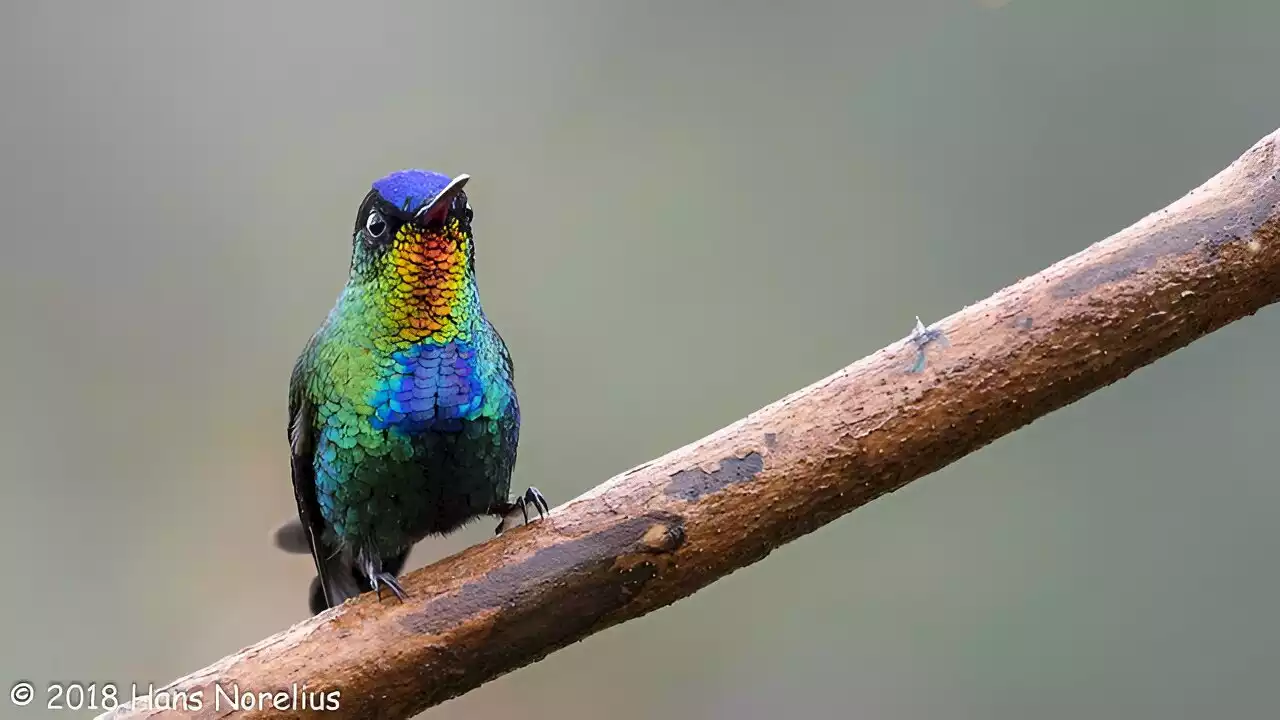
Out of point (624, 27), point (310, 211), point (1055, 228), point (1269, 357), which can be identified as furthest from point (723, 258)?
point (1269, 357)

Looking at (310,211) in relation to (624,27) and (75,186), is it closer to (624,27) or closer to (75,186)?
(75,186)

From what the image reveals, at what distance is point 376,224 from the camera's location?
6.09 feet

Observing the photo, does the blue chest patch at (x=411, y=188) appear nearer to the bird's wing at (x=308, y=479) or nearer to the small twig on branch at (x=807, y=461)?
the bird's wing at (x=308, y=479)

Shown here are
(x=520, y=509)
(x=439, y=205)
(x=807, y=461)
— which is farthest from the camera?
(x=520, y=509)

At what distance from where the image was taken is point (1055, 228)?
3295 millimetres

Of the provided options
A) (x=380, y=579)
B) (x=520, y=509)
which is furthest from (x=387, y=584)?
(x=520, y=509)

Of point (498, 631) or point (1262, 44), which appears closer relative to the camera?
point (498, 631)

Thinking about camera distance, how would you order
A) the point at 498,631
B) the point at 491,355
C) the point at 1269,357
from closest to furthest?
the point at 498,631
the point at 491,355
the point at 1269,357

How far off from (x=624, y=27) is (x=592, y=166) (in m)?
0.42

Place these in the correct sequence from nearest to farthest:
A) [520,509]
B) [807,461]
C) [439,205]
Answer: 1. [807,461]
2. [439,205]
3. [520,509]

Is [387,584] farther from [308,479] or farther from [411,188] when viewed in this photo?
[411,188]

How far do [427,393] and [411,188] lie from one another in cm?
33

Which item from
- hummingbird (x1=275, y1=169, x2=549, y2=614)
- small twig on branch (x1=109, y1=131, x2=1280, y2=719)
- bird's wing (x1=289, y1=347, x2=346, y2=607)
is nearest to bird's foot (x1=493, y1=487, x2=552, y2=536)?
hummingbird (x1=275, y1=169, x2=549, y2=614)

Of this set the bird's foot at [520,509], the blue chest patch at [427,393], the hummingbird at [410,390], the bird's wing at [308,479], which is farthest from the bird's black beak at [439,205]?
the bird's foot at [520,509]
